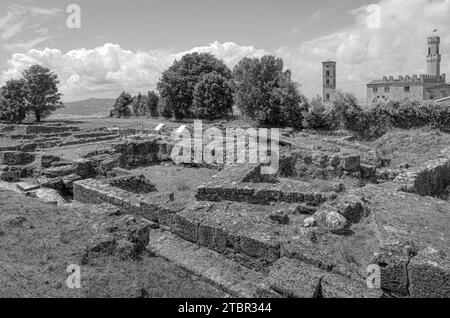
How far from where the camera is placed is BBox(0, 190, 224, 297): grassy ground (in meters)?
4.20

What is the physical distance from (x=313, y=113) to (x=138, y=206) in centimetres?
2543

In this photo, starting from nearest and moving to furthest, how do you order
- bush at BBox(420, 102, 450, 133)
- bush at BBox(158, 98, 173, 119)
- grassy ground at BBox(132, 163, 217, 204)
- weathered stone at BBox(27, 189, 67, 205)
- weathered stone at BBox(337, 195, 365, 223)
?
weathered stone at BBox(337, 195, 365, 223)
weathered stone at BBox(27, 189, 67, 205)
grassy ground at BBox(132, 163, 217, 204)
bush at BBox(420, 102, 450, 133)
bush at BBox(158, 98, 173, 119)

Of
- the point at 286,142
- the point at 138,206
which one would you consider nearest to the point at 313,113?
the point at 286,142

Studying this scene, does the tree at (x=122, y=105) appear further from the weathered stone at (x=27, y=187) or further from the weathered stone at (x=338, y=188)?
the weathered stone at (x=338, y=188)

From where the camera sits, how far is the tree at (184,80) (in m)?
52.1

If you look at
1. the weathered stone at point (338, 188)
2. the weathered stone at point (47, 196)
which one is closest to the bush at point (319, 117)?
the weathered stone at point (338, 188)

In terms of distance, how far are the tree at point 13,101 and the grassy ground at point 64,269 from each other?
50708mm

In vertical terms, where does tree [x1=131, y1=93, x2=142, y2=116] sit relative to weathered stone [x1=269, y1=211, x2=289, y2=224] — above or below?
above

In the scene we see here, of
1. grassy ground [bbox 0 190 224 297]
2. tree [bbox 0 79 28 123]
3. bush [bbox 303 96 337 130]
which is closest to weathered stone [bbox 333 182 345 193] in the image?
grassy ground [bbox 0 190 224 297]

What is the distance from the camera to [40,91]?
53.1m

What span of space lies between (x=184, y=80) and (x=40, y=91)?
2229 cm

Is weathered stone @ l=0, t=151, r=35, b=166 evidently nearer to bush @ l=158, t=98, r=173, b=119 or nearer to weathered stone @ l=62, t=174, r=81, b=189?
weathered stone @ l=62, t=174, r=81, b=189

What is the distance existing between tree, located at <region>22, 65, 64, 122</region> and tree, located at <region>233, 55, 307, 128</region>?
32322mm
